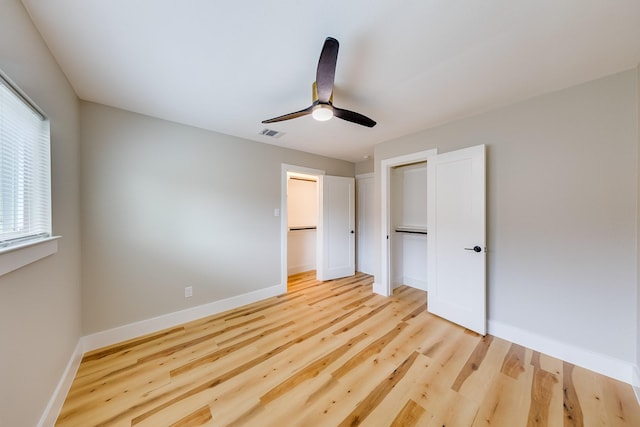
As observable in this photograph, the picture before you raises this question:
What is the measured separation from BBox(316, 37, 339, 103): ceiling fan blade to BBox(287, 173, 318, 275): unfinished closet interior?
3260mm

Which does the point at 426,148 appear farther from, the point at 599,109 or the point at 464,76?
the point at 599,109

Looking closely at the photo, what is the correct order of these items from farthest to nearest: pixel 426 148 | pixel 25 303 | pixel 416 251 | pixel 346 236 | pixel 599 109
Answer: pixel 346 236 < pixel 416 251 < pixel 426 148 < pixel 599 109 < pixel 25 303

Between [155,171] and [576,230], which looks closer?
[576,230]

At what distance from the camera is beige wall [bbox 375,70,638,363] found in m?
1.79

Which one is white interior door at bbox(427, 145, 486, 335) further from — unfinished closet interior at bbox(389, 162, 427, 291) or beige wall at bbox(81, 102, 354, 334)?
beige wall at bbox(81, 102, 354, 334)

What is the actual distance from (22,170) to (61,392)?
1.56 meters

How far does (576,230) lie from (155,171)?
4.34 meters

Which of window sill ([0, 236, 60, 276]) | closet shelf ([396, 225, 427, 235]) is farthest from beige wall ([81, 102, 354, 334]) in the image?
closet shelf ([396, 225, 427, 235])

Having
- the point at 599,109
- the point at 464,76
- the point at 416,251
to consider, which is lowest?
the point at 416,251

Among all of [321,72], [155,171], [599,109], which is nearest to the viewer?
[321,72]

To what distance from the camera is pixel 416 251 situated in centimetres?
392

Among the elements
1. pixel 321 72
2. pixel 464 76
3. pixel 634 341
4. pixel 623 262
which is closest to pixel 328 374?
pixel 321 72

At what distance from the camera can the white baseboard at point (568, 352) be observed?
69.8 inches

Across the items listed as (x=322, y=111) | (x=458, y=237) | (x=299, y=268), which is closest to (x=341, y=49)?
(x=322, y=111)
